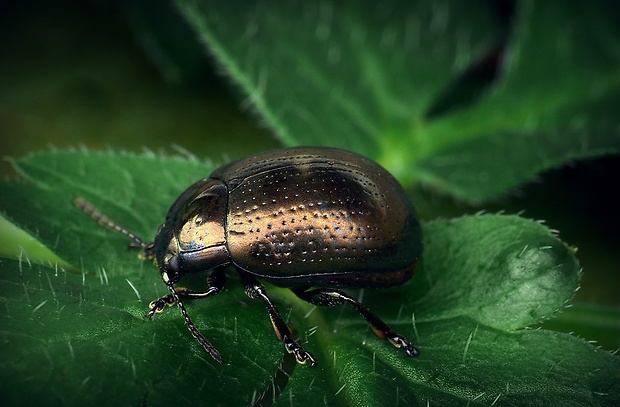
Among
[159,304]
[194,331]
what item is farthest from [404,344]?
[159,304]

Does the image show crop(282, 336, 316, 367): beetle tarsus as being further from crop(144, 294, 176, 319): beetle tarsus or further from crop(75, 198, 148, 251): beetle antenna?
crop(75, 198, 148, 251): beetle antenna

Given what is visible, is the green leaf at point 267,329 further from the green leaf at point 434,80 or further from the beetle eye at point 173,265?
the green leaf at point 434,80

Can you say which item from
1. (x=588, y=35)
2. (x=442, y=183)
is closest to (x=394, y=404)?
(x=442, y=183)

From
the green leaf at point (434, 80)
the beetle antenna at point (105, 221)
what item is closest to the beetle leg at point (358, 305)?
the beetle antenna at point (105, 221)

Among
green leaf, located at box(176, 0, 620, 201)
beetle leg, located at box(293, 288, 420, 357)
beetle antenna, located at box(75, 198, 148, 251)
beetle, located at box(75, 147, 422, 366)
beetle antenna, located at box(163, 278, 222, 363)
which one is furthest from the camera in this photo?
green leaf, located at box(176, 0, 620, 201)

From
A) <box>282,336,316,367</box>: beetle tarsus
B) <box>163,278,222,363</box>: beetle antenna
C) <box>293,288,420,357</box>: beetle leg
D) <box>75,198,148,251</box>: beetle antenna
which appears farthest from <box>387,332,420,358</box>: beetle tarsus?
<box>75,198,148,251</box>: beetle antenna

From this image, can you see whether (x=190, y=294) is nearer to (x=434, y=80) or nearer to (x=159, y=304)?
(x=159, y=304)
